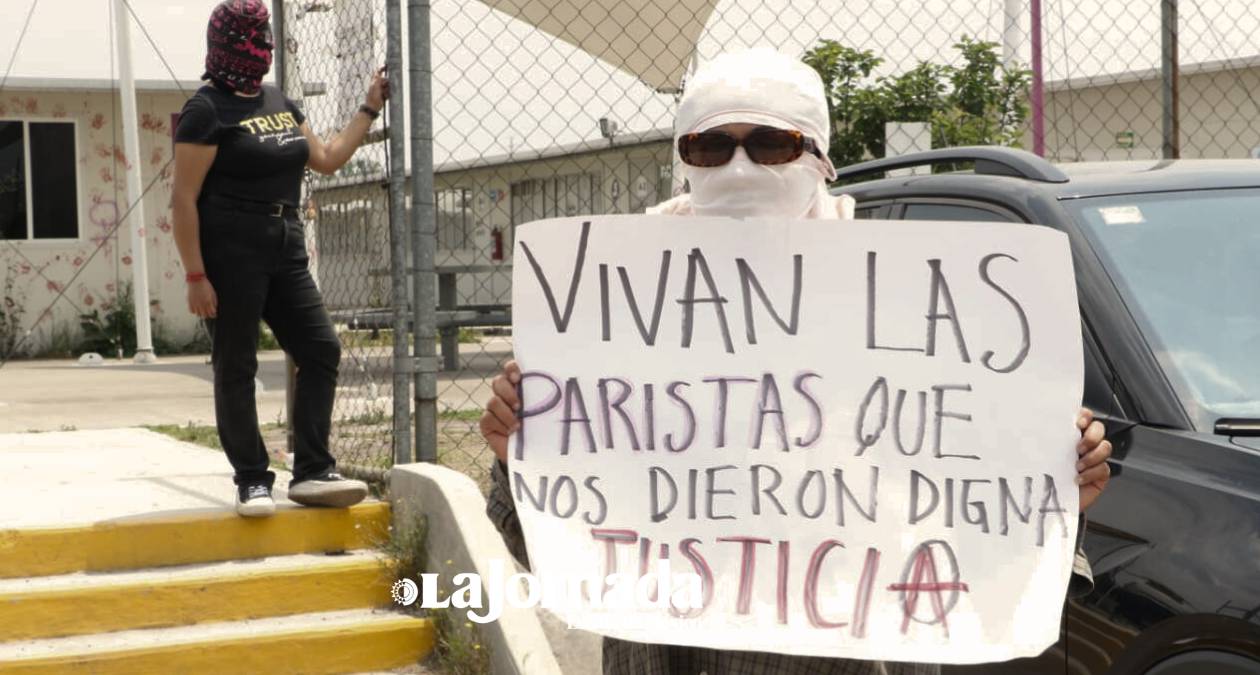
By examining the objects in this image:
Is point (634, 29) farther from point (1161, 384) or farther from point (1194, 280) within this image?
point (1161, 384)

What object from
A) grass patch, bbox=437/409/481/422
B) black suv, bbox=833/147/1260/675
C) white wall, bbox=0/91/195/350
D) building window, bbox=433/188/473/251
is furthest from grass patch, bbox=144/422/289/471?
white wall, bbox=0/91/195/350

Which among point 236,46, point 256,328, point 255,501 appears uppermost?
point 236,46

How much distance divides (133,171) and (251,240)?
12.8 m

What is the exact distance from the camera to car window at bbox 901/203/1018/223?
4094mm

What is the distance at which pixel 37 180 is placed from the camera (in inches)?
742

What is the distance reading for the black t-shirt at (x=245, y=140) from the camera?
5539mm

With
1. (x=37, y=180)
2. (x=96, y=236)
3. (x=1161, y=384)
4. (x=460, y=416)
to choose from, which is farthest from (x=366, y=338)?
(x=37, y=180)

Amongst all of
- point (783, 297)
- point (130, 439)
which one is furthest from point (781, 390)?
point (130, 439)

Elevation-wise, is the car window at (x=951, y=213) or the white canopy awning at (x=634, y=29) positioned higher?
the white canopy awning at (x=634, y=29)

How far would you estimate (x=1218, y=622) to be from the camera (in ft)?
9.77

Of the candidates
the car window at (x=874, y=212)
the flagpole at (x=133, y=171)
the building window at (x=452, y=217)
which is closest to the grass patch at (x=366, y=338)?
the car window at (x=874, y=212)

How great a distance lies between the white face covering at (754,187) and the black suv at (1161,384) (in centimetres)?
124

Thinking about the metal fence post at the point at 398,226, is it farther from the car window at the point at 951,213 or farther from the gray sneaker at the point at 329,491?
the car window at the point at 951,213

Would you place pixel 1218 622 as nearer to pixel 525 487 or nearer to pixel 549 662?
pixel 525 487
